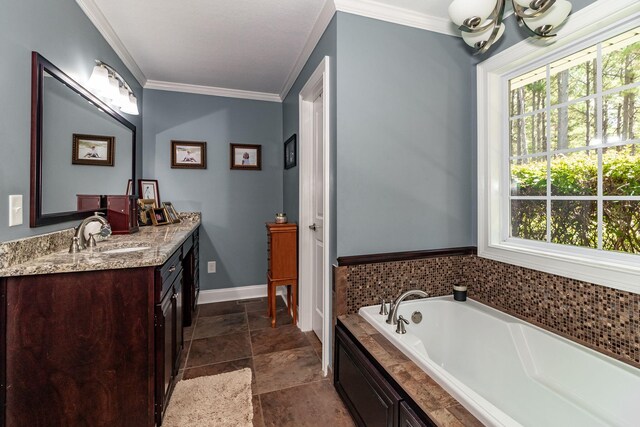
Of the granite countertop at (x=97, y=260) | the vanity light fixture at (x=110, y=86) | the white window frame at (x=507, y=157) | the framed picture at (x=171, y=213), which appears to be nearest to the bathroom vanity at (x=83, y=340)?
the granite countertop at (x=97, y=260)

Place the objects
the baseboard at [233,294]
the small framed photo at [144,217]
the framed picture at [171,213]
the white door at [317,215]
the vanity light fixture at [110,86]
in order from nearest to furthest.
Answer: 1. the vanity light fixture at [110,86]
2. the white door at [317,215]
3. the small framed photo at [144,217]
4. the framed picture at [171,213]
5. the baseboard at [233,294]

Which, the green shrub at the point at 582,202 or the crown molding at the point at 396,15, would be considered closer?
the green shrub at the point at 582,202

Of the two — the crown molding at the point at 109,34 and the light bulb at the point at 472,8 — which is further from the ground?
the crown molding at the point at 109,34

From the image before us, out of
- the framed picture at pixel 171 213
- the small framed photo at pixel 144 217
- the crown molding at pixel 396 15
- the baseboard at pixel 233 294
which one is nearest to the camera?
the crown molding at pixel 396 15

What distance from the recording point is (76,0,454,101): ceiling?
1843 millimetres

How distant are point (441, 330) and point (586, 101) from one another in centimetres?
154

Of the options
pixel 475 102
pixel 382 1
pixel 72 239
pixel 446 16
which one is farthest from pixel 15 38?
pixel 475 102

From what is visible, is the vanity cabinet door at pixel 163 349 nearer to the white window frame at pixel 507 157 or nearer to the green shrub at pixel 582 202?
the white window frame at pixel 507 157

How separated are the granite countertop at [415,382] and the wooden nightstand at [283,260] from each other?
1.15 metres

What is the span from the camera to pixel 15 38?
1.28m

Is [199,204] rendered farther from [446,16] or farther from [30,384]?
[446,16]

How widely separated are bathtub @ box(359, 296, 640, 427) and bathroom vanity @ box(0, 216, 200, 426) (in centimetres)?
119

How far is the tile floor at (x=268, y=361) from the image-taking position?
164cm

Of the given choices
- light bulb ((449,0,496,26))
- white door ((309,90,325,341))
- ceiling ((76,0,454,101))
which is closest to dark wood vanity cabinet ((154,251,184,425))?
white door ((309,90,325,341))
